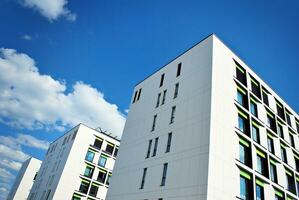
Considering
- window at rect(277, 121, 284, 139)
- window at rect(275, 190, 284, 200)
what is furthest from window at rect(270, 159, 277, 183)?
window at rect(277, 121, 284, 139)

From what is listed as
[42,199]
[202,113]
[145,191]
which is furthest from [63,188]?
[202,113]

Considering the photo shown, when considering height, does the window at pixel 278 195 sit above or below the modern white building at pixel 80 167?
below

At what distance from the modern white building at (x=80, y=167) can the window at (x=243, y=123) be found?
1297 inches

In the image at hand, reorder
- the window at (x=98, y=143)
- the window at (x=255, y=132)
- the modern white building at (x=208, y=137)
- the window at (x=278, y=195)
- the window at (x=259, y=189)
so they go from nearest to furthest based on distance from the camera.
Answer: the modern white building at (x=208, y=137)
the window at (x=259, y=189)
the window at (x=278, y=195)
the window at (x=255, y=132)
the window at (x=98, y=143)

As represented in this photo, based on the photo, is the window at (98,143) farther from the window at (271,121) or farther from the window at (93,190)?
the window at (271,121)

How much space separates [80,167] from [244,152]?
33176 mm

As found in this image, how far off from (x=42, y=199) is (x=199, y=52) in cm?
4175

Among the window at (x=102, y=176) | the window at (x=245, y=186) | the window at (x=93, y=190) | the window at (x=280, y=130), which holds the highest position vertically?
the window at (x=280, y=130)

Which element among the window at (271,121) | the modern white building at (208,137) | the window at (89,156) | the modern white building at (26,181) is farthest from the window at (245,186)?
the modern white building at (26,181)

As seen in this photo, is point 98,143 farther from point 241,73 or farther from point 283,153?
point 283,153

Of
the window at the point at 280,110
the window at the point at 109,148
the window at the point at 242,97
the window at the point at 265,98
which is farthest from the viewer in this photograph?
the window at the point at 109,148

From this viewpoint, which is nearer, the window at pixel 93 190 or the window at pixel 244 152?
the window at pixel 244 152

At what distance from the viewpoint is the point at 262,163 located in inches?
895

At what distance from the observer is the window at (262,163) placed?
2210cm
